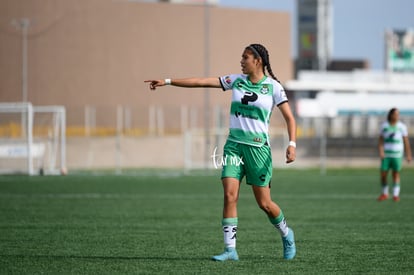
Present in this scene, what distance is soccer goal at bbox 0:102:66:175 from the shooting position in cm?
3356

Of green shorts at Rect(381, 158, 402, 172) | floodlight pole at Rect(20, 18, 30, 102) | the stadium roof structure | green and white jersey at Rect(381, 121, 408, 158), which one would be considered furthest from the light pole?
green shorts at Rect(381, 158, 402, 172)

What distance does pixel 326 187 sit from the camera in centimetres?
2756

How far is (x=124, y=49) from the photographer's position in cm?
5662

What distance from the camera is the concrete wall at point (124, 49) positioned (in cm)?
4869

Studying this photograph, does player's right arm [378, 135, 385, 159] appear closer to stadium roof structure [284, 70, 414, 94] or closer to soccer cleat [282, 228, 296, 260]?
soccer cleat [282, 228, 296, 260]

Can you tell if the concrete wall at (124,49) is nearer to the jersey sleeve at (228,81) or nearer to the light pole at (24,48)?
the light pole at (24,48)

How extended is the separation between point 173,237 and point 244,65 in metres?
3.68

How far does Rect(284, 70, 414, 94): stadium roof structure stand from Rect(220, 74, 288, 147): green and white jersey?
184 feet

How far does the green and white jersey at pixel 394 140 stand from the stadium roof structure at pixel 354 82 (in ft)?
145

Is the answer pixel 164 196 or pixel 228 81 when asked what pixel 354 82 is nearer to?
pixel 164 196

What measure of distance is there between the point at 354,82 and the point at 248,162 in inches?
2321

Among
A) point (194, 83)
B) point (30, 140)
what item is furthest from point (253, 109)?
point (30, 140)

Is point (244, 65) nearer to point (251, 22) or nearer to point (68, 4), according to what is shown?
point (68, 4)

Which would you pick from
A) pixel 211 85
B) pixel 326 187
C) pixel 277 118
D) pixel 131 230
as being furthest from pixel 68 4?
pixel 211 85
